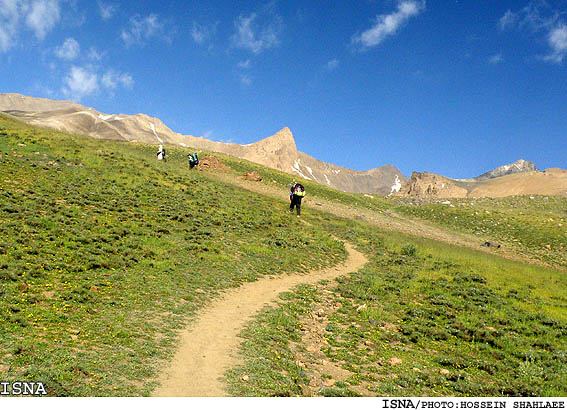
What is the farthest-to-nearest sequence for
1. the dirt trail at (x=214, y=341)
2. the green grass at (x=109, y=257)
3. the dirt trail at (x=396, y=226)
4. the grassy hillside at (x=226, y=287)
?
the dirt trail at (x=396, y=226) → the grassy hillside at (x=226, y=287) → the green grass at (x=109, y=257) → the dirt trail at (x=214, y=341)

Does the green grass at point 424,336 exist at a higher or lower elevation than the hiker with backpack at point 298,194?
lower

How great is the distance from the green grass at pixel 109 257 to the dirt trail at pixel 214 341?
0.58m

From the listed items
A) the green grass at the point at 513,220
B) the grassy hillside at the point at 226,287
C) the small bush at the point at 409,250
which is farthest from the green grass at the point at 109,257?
the green grass at the point at 513,220

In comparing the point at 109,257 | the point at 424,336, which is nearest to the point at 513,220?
the point at 424,336

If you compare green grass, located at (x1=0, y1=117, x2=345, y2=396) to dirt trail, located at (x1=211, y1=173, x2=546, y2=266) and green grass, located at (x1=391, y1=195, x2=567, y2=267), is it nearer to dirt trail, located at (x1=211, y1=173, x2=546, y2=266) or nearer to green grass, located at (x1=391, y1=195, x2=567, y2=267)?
dirt trail, located at (x1=211, y1=173, x2=546, y2=266)

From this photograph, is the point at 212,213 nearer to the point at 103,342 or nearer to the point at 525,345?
the point at 103,342

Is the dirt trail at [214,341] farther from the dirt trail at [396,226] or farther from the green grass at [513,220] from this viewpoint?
the green grass at [513,220]

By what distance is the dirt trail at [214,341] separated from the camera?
26.9 ft

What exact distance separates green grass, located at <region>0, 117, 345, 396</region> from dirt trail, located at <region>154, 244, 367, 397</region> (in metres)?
0.58

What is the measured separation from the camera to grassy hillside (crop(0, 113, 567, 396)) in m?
9.12

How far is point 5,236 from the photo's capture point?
15367 mm

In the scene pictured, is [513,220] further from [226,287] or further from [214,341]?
[214,341]

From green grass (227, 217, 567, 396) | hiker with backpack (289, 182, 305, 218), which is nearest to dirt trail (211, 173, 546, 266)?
hiker with backpack (289, 182, 305, 218)

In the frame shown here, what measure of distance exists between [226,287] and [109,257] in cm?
638
